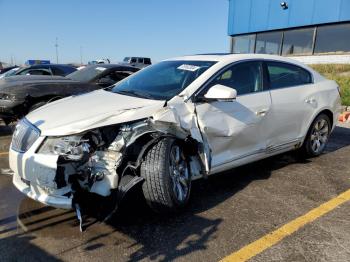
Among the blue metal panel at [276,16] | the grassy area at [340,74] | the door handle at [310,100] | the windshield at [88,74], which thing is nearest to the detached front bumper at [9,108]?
the windshield at [88,74]

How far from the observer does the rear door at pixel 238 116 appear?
3.77 meters

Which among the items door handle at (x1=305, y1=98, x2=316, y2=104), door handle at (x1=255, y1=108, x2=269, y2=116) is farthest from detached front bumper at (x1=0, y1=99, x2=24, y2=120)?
→ door handle at (x1=305, y1=98, x2=316, y2=104)

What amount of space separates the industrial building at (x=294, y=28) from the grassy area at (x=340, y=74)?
0.76 meters

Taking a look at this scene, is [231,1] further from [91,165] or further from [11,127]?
[91,165]

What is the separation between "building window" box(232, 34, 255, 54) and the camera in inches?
921

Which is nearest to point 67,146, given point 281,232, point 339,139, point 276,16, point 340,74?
point 281,232

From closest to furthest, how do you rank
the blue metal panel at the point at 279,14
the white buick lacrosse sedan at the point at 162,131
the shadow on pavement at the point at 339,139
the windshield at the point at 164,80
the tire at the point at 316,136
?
the white buick lacrosse sedan at the point at 162,131
the windshield at the point at 164,80
the tire at the point at 316,136
the shadow on pavement at the point at 339,139
the blue metal panel at the point at 279,14

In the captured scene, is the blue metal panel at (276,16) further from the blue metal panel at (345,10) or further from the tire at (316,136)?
the tire at (316,136)

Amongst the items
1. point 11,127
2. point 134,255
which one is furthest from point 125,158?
point 11,127

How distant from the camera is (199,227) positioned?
3.29m

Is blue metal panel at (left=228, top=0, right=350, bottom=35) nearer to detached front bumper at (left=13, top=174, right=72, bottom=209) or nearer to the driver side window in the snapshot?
the driver side window

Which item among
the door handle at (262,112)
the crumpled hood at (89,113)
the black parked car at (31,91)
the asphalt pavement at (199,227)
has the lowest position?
the asphalt pavement at (199,227)

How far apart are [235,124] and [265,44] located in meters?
19.7

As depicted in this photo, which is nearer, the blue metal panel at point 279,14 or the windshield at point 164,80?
the windshield at point 164,80
